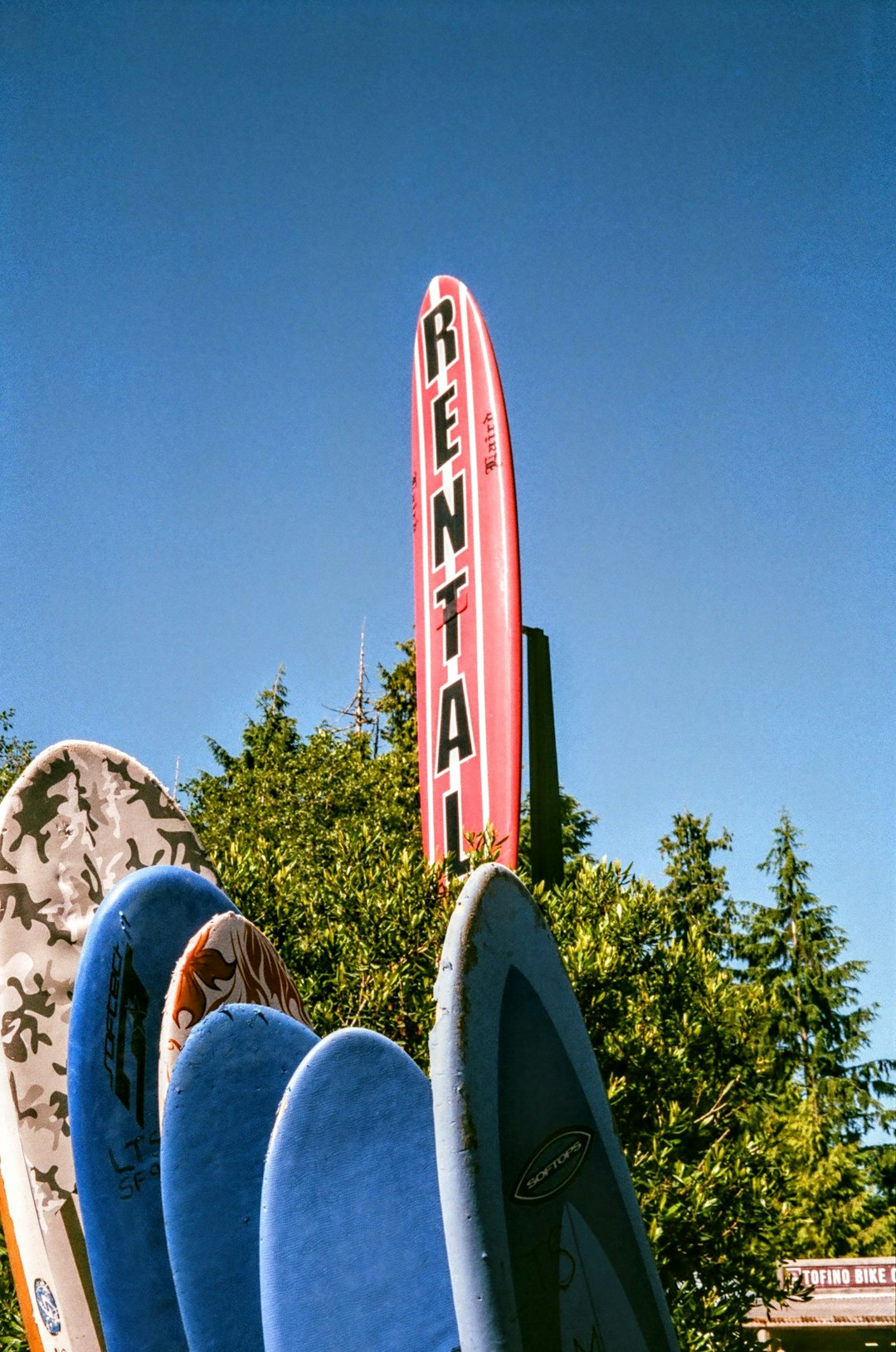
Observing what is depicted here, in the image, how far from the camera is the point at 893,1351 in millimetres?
17344

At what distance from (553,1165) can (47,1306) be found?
7.38 feet

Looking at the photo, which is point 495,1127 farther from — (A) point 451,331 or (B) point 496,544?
(A) point 451,331

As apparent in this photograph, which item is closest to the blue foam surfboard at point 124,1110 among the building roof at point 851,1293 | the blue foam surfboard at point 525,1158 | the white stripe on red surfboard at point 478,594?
the blue foam surfboard at point 525,1158

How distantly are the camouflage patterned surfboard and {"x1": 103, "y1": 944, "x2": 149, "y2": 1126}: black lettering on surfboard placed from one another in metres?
0.05

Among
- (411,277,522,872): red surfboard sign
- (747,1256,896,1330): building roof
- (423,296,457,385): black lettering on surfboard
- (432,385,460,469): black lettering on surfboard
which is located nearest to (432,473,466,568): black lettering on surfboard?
(411,277,522,872): red surfboard sign

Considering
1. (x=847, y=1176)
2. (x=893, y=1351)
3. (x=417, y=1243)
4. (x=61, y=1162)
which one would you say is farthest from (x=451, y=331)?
(x=847, y=1176)

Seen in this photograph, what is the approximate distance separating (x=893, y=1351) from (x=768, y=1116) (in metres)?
11.4

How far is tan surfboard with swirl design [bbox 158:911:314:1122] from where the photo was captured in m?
3.67

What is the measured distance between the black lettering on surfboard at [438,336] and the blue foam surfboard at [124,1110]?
5.91 meters

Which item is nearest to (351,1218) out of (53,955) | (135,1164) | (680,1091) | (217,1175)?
(217,1175)

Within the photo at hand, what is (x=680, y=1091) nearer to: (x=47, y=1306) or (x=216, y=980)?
(x=47, y=1306)

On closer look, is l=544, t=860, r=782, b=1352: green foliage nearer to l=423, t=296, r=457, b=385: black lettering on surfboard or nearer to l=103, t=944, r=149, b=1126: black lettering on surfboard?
l=103, t=944, r=149, b=1126: black lettering on surfboard

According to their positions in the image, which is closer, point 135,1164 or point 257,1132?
point 257,1132

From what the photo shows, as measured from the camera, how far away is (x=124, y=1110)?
3.87 metres
